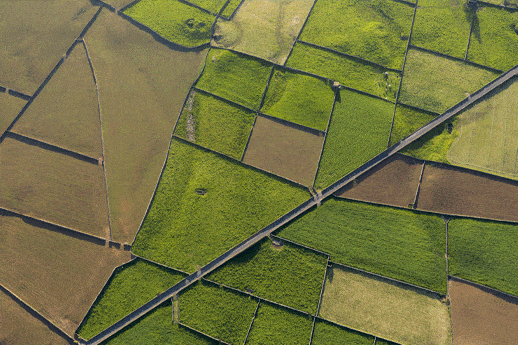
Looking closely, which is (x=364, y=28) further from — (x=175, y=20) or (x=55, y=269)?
(x=55, y=269)

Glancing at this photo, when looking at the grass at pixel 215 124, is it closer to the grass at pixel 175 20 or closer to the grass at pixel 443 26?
the grass at pixel 175 20

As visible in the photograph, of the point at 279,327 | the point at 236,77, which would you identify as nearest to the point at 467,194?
the point at 279,327

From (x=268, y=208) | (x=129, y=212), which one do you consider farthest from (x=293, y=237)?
(x=129, y=212)

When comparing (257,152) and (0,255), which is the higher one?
(257,152)

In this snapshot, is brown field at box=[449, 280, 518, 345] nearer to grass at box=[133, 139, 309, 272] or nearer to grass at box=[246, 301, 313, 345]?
grass at box=[246, 301, 313, 345]

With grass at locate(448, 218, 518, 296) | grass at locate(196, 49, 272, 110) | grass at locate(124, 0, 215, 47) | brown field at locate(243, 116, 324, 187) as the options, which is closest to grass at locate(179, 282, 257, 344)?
brown field at locate(243, 116, 324, 187)

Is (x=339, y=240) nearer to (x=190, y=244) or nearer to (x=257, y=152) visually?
(x=257, y=152)
